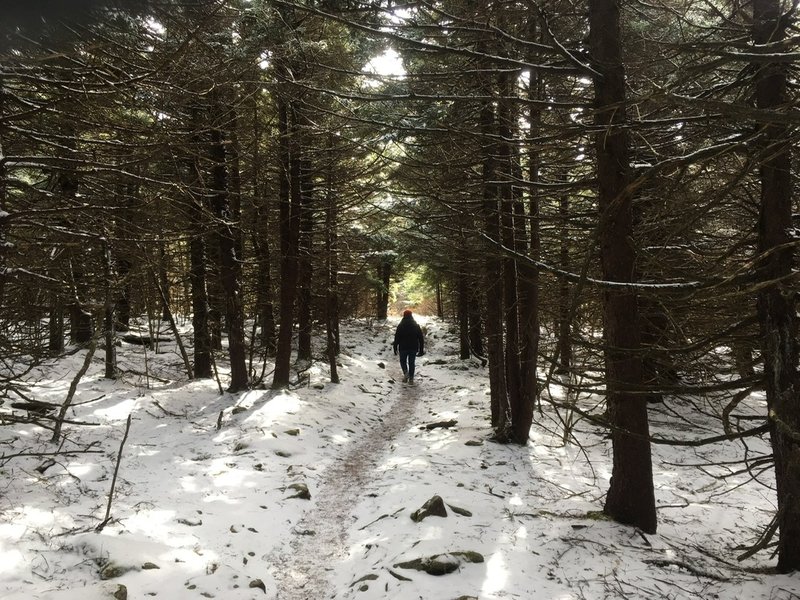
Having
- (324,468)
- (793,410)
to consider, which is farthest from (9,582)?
(793,410)

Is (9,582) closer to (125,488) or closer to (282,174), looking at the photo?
(125,488)

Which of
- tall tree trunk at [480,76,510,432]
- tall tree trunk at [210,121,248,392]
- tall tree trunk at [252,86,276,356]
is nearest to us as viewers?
tall tree trunk at [480,76,510,432]

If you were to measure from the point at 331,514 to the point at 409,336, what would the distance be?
32.5ft

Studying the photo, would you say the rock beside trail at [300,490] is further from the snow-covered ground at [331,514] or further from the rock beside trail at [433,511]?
the rock beside trail at [433,511]

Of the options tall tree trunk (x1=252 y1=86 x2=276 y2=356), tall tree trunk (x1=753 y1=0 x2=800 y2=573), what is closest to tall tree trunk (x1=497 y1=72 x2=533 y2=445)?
tall tree trunk (x1=753 y1=0 x2=800 y2=573)

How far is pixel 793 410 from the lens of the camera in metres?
4.23

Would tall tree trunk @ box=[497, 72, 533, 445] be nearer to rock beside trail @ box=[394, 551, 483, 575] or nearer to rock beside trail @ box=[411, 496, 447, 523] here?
rock beside trail @ box=[411, 496, 447, 523]

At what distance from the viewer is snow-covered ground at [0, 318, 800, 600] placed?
166 inches

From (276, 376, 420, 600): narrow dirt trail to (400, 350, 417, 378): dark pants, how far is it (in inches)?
253

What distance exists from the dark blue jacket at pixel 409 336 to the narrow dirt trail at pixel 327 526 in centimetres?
622

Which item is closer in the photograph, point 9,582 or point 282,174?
point 9,582

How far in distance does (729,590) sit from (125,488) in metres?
6.50

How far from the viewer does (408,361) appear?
1648 centimetres

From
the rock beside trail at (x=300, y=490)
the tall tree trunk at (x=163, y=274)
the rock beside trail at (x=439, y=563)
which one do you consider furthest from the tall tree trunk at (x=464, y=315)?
the rock beside trail at (x=439, y=563)
